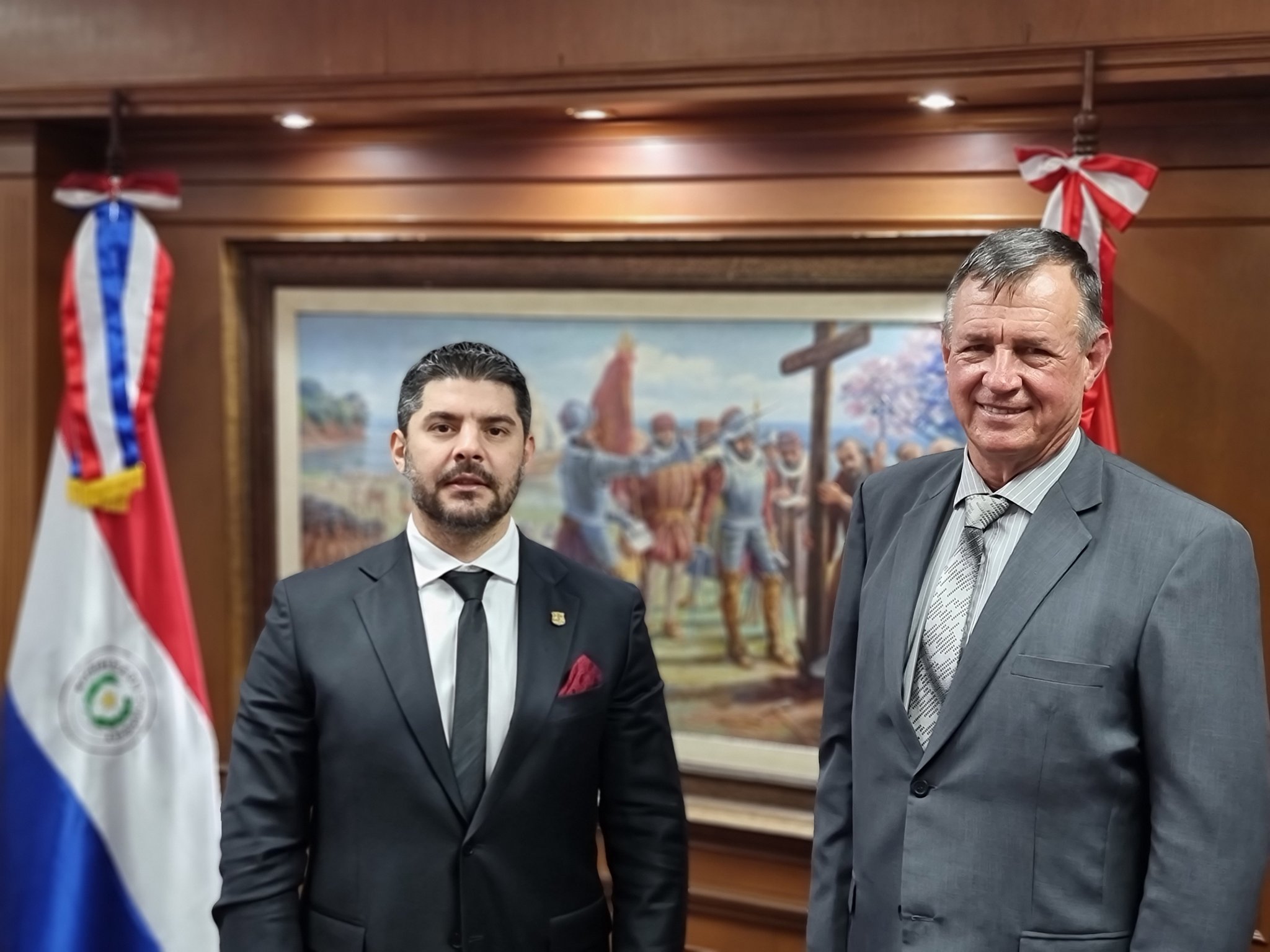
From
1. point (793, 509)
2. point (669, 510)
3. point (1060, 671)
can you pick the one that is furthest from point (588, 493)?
point (1060, 671)

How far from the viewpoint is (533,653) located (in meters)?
2.21

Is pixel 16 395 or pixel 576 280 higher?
pixel 576 280

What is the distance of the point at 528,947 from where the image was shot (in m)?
2.17

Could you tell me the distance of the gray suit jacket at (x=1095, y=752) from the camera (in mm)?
1752

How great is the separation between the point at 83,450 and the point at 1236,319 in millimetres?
2622

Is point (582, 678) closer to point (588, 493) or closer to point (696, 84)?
point (588, 493)

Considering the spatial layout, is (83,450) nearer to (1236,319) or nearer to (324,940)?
(324,940)

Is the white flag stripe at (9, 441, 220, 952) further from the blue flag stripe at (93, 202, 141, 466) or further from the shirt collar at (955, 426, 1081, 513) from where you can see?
the shirt collar at (955, 426, 1081, 513)

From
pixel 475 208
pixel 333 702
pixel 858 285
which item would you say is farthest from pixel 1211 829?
pixel 475 208

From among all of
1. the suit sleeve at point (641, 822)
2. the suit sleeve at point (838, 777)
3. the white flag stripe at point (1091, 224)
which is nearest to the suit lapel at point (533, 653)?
the suit sleeve at point (641, 822)

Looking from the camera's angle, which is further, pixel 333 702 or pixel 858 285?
pixel 858 285

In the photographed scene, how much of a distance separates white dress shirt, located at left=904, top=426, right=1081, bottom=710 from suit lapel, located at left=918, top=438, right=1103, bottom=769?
0.03 meters

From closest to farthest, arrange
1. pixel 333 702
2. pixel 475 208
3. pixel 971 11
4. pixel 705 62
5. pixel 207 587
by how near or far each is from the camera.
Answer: pixel 333 702 → pixel 971 11 → pixel 705 62 → pixel 475 208 → pixel 207 587

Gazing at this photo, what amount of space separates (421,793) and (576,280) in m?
1.53
